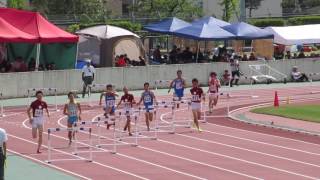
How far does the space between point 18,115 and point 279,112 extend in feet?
34.3

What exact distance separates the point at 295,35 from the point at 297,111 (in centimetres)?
2440

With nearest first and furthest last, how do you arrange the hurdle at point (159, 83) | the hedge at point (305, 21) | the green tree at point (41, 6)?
the hurdle at point (159, 83) < the green tree at point (41, 6) < the hedge at point (305, 21)

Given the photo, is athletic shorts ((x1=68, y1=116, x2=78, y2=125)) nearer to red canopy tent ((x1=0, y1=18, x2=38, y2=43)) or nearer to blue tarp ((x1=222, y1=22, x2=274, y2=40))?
red canopy tent ((x1=0, y1=18, x2=38, y2=43))

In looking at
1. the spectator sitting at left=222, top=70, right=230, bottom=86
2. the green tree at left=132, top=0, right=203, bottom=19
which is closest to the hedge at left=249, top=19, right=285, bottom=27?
the green tree at left=132, top=0, right=203, bottom=19

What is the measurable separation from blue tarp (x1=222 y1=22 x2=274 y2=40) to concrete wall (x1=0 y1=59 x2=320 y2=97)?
3.22 m

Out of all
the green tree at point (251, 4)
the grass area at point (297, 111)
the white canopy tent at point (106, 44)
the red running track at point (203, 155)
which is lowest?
the red running track at point (203, 155)

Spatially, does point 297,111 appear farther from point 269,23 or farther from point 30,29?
point 269,23

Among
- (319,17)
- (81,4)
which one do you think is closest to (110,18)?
(81,4)

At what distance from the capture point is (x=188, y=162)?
818 inches

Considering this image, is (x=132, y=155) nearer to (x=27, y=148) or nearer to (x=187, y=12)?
(x=27, y=148)

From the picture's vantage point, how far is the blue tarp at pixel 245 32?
2094 inches

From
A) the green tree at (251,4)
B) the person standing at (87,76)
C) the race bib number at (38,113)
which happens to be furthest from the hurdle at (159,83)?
the green tree at (251,4)

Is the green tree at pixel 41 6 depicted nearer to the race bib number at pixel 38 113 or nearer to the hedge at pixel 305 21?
the hedge at pixel 305 21

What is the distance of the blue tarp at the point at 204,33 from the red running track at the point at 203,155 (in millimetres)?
21651
